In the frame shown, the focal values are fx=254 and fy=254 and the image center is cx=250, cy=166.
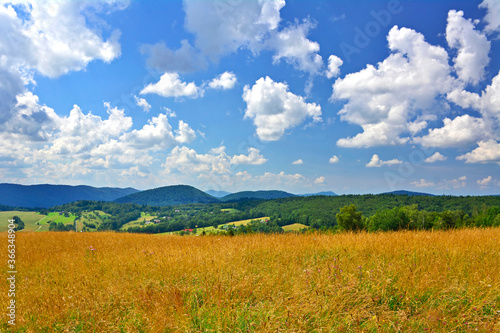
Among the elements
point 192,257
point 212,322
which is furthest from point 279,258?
point 212,322

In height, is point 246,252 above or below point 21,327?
above

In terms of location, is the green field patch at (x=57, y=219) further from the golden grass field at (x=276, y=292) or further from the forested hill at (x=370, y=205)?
the golden grass field at (x=276, y=292)

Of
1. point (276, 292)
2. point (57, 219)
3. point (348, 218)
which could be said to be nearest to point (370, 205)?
point (348, 218)

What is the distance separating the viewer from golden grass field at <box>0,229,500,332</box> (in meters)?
3.72

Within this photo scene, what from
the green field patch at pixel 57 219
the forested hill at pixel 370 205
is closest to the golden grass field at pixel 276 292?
the forested hill at pixel 370 205

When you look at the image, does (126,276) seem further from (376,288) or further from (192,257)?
(376,288)

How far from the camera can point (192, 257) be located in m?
6.43

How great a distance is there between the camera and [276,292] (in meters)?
4.64

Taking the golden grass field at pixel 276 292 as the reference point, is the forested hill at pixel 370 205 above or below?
below

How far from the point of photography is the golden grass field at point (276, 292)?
3.72 metres

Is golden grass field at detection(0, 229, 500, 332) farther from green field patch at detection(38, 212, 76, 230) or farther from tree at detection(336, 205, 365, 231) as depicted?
green field patch at detection(38, 212, 76, 230)

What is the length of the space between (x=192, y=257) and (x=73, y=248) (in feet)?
20.3

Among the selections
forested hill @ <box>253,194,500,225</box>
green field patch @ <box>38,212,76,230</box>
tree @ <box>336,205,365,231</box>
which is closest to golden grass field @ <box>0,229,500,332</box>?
tree @ <box>336,205,365,231</box>

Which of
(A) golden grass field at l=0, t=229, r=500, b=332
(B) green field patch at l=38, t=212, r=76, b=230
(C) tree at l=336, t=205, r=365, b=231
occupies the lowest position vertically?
(B) green field patch at l=38, t=212, r=76, b=230
